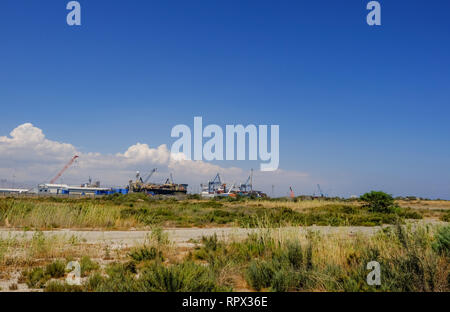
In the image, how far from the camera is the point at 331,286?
22.4 feet

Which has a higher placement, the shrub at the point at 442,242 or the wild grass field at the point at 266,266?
the shrub at the point at 442,242

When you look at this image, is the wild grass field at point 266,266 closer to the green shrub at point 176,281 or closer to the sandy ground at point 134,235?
the green shrub at point 176,281

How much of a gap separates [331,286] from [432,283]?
73.4 inches

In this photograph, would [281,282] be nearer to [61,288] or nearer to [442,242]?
[61,288]

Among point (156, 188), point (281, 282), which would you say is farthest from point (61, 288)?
point (156, 188)

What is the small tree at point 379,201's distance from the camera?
1483 inches

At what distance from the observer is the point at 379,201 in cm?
3878

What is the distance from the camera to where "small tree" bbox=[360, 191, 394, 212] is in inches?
1483

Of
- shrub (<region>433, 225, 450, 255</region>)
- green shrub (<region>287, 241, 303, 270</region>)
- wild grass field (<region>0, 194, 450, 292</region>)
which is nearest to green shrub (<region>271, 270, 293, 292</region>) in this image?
wild grass field (<region>0, 194, 450, 292</region>)

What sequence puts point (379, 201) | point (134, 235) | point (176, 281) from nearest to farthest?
1. point (176, 281)
2. point (134, 235)
3. point (379, 201)

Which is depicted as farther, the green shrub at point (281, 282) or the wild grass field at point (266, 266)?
the green shrub at point (281, 282)

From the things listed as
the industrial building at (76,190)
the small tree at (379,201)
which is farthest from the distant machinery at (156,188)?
the small tree at (379,201)
